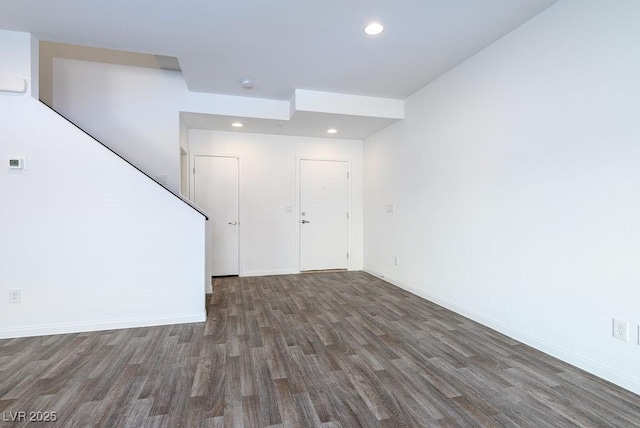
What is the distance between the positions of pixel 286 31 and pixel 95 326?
325 cm

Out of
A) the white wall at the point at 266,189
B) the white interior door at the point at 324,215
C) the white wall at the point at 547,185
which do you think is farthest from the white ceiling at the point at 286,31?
the white interior door at the point at 324,215

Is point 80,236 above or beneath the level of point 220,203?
beneath

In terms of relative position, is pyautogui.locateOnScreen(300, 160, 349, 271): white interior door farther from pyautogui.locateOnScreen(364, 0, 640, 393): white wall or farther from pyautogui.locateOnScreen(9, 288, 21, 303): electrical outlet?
pyautogui.locateOnScreen(9, 288, 21, 303): electrical outlet

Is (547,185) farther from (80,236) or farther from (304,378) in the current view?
(80,236)

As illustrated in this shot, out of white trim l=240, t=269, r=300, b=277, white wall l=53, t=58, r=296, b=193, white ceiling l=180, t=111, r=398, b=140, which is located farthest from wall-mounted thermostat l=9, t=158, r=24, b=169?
white trim l=240, t=269, r=300, b=277

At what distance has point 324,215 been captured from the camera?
218 inches

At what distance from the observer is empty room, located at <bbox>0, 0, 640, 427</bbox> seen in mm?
1881

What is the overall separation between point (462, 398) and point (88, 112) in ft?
16.1

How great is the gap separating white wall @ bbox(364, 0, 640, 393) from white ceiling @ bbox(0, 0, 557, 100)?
353mm

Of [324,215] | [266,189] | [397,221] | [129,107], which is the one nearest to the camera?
[129,107]

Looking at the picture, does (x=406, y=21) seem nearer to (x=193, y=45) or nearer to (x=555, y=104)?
(x=555, y=104)

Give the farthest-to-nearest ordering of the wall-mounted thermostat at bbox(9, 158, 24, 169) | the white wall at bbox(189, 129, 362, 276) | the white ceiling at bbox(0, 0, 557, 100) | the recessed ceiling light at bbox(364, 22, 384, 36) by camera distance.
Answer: the white wall at bbox(189, 129, 362, 276) → the wall-mounted thermostat at bbox(9, 158, 24, 169) → the recessed ceiling light at bbox(364, 22, 384, 36) → the white ceiling at bbox(0, 0, 557, 100)

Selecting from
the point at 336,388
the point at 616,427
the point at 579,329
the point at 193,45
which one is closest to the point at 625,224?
the point at 579,329

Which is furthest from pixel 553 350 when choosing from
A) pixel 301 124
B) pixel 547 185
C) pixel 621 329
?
pixel 301 124
